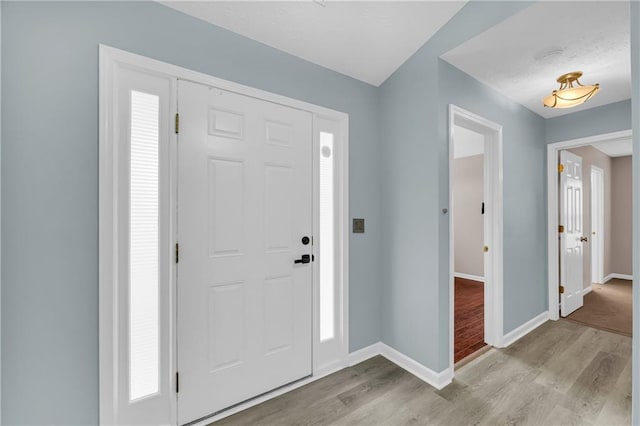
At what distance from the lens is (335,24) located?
6.18 ft

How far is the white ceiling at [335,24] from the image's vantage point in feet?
5.59

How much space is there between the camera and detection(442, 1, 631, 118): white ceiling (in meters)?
1.62

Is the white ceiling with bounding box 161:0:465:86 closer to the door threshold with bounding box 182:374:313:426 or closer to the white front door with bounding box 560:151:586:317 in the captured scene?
the door threshold with bounding box 182:374:313:426

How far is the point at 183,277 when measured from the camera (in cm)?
164

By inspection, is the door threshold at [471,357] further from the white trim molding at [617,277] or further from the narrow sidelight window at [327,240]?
the white trim molding at [617,277]

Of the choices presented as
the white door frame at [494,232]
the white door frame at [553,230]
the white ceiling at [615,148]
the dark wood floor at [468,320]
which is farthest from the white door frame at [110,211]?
the white ceiling at [615,148]

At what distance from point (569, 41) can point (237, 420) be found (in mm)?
3437

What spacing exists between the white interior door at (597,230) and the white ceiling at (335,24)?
17.3 feet

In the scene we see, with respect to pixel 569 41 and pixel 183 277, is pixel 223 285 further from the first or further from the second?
pixel 569 41

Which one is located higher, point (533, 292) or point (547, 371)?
point (533, 292)

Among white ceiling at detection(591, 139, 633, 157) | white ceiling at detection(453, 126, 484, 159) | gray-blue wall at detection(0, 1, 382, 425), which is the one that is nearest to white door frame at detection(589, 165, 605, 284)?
white ceiling at detection(591, 139, 633, 157)

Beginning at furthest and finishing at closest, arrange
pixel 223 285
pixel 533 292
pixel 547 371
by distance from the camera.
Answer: pixel 533 292 → pixel 547 371 → pixel 223 285

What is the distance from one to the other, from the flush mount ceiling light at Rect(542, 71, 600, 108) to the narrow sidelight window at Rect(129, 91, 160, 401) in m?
2.98

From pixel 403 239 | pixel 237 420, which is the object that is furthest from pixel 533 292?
pixel 237 420
